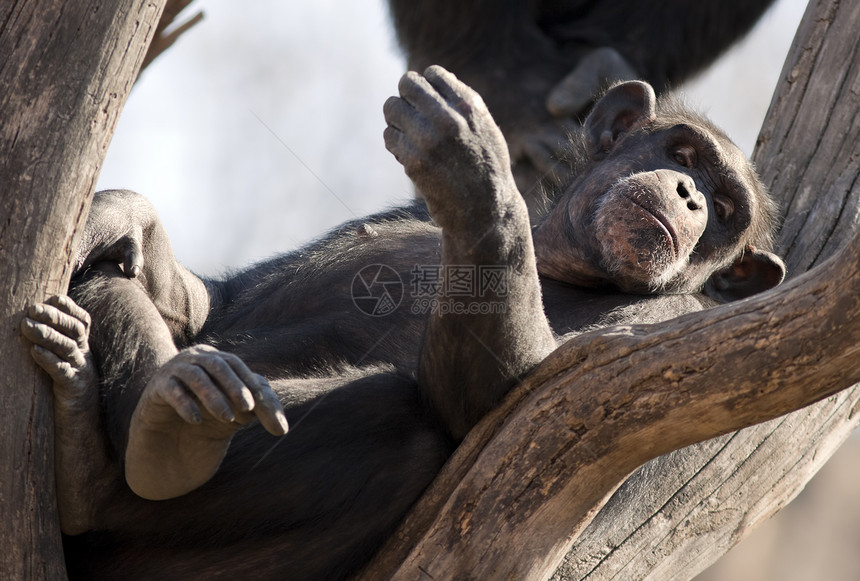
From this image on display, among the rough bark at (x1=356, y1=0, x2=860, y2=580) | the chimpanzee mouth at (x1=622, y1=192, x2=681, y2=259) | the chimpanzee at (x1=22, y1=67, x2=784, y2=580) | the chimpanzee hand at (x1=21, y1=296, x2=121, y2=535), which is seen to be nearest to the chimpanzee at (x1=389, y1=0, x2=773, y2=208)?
the chimpanzee at (x1=22, y1=67, x2=784, y2=580)

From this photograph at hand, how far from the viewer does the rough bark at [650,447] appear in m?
1.59

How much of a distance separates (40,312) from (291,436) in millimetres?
571

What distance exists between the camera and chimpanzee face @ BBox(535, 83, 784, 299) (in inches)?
95.9

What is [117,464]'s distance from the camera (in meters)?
2.04

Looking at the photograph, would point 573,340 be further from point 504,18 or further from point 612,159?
point 504,18

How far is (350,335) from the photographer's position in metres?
2.44

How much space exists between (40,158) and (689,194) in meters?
1.56

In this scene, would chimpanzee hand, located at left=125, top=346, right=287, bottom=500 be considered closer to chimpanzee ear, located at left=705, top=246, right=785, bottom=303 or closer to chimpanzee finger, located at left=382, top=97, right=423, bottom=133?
chimpanzee finger, located at left=382, top=97, right=423, bottom=133

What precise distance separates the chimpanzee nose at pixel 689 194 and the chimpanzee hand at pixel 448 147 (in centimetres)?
83

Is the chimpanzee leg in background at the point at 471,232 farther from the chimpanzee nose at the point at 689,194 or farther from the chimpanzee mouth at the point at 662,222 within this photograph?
the chimpanzee nose at the point at 689,194

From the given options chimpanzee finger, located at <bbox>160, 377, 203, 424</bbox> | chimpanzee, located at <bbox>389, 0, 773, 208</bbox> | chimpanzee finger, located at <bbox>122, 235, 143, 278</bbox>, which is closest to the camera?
chimpanzee finger, located at <bbox>160, 377, 203, 424</bbox>

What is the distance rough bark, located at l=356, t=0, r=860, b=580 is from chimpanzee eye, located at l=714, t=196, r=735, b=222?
22.4 inches

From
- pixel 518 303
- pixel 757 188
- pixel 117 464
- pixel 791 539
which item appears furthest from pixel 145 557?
pixel 791 539

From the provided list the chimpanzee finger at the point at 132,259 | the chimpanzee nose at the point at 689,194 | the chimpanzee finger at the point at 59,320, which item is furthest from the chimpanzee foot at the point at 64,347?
the chimpanzee nose at the point at 689,194
